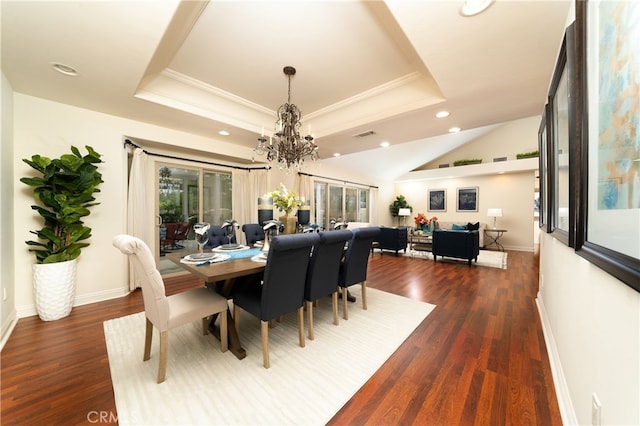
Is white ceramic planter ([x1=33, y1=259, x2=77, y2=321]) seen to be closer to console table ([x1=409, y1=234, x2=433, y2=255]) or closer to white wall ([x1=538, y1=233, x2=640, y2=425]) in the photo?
white wall ([x1=538, y1=233, x2=640, y2=425])

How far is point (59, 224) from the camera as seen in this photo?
275cm

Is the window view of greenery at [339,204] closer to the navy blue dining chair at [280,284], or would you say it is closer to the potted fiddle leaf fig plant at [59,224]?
the navy blue dining chair at [280,284]

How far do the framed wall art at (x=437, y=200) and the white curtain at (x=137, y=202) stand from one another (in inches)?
355

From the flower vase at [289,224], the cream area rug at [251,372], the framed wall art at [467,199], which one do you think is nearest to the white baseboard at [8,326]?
the cream area rug at [251,372]

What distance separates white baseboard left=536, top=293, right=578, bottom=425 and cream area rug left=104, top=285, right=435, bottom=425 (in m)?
1.06

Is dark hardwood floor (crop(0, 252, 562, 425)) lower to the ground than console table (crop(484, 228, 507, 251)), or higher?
lower

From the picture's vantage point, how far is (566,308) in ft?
5.20

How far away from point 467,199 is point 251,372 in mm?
9003

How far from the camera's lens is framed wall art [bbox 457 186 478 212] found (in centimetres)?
827

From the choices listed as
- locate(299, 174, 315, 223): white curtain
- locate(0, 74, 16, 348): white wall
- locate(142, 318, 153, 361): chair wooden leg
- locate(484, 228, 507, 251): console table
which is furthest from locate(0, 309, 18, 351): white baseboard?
locate(484, 228, 507, 251): console table

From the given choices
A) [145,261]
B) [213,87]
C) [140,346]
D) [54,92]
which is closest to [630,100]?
[145,261]

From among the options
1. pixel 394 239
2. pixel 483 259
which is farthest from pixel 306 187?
pixel 483 259

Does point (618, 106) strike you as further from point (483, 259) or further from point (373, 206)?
point (373, 206)

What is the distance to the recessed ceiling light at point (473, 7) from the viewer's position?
1486 mm
